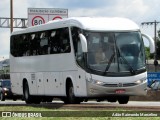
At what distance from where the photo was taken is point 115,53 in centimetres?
2361

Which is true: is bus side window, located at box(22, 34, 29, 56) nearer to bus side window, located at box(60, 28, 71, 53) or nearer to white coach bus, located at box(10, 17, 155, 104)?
white coach bus, located at box(10, 17, 155, 104)

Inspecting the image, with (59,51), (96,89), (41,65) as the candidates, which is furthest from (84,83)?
(41,65)

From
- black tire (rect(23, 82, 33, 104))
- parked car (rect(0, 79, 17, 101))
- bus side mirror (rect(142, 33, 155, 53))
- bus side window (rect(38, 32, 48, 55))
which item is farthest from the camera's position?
parked car (rect(0, 79, 17, 101))

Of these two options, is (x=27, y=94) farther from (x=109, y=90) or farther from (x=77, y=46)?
(x=109, y=90)

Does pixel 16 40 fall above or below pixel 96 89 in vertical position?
above

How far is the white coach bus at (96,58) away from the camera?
77.3ft

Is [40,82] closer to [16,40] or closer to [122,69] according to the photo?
[16,40]

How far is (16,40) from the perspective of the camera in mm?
31109

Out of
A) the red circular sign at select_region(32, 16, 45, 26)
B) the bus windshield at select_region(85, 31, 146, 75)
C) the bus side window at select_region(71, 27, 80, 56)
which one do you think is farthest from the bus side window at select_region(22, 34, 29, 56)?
the bus windshield at select_region(85, 31, 146, 75)

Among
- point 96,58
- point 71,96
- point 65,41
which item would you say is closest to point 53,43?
point 65,41

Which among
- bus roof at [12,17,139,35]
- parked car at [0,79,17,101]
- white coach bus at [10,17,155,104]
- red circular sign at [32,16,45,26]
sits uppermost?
red circular sign at [32,16,45,26]

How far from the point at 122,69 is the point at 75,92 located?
227 cm

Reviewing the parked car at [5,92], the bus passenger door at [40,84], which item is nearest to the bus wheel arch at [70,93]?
the bus passenger door at [40,84]

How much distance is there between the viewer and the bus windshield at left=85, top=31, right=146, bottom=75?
2352cm
